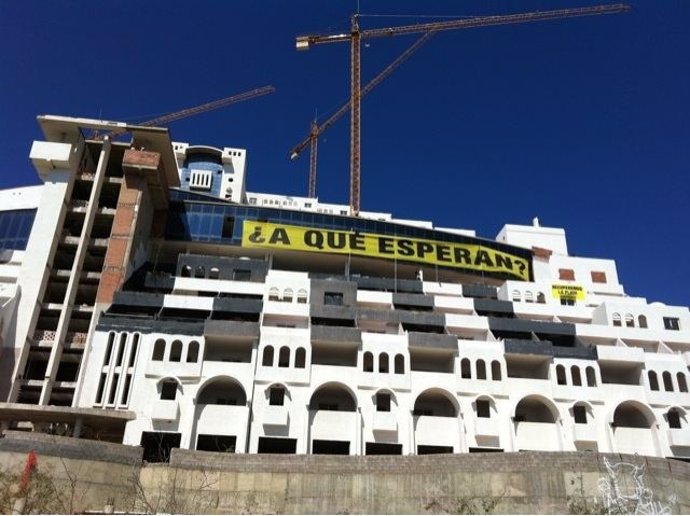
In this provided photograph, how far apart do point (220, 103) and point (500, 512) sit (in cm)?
11403

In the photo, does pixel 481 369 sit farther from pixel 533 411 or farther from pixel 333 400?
pixel 333 400

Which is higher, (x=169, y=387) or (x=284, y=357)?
(x=284, y=357)

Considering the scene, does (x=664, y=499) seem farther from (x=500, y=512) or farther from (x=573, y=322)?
(x=573, y=322)

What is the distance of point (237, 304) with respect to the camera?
2495 inches

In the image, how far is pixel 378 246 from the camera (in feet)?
263

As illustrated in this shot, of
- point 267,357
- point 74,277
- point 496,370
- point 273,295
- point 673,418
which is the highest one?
point 273,295

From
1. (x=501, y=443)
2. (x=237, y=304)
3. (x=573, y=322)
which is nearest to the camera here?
(x=501, y=443)

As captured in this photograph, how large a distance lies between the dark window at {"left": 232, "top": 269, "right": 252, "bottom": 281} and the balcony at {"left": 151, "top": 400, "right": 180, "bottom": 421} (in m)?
21.8

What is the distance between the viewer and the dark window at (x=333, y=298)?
67.9m

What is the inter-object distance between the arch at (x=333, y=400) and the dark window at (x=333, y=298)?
11.4 metres

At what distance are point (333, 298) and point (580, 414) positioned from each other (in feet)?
87.4

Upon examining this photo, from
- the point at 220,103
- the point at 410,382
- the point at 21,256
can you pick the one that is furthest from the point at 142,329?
the point at 220,103

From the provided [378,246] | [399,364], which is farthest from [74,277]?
[378,246]

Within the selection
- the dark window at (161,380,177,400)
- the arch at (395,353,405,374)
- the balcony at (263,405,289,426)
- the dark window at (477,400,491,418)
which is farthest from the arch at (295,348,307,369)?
Result: the dark window at (477,400,491,418)
